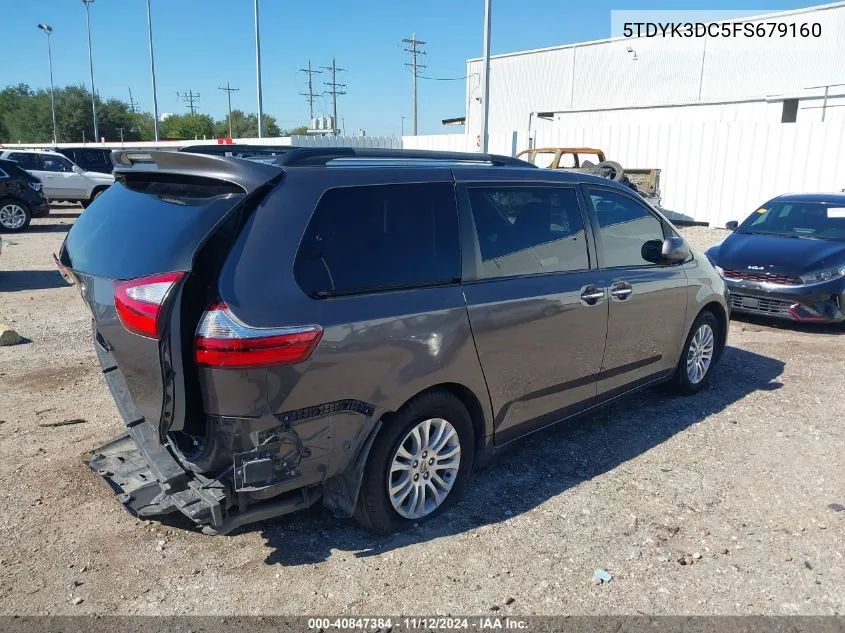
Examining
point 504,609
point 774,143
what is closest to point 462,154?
point 504,609

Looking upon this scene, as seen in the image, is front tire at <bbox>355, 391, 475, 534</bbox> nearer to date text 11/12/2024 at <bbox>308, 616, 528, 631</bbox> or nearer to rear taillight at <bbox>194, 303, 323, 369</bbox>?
date text 11/12/2024 at <bbox>308, 616, 528, 631</bbox>

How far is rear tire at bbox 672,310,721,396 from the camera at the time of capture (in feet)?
17.9

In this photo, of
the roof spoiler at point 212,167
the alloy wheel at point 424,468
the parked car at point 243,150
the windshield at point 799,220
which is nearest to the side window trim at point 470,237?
the alloy wheel at point 424,468

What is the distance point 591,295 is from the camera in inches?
167

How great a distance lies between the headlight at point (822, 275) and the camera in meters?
7.72

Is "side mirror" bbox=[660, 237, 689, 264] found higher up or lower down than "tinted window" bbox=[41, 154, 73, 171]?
lower down

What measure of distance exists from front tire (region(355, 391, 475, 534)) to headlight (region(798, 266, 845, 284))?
586 cm

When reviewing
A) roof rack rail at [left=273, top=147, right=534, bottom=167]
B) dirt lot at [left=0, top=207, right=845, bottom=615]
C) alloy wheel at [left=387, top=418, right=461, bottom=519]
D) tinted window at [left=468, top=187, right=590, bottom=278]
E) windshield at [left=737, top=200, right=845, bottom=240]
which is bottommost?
dirt lot at [left=0, top=207, right=845, bottom=615]

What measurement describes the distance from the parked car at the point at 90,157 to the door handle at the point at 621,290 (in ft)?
70.5

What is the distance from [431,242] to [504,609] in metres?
1.77

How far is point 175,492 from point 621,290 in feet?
9.80

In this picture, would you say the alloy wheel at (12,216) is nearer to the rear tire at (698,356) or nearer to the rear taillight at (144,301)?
the rear taillight at (144,301)

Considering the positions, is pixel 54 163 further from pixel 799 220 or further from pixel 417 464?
pixel 417 464

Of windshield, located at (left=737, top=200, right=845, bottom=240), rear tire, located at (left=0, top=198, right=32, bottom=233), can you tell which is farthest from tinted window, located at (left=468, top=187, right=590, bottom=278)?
rear tire, located at (left=0, top=198, right=32, bottom=233)
